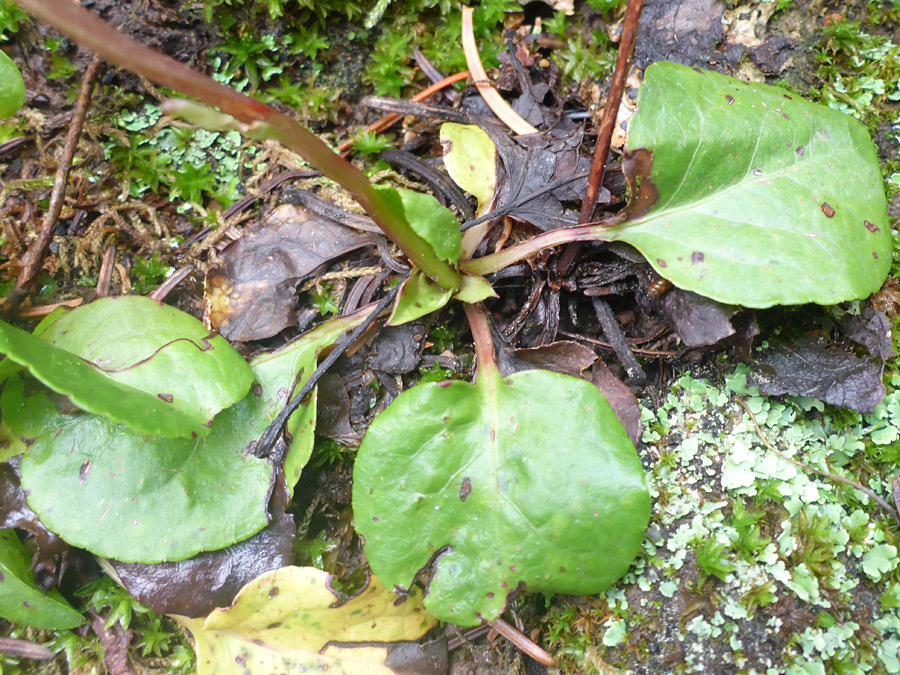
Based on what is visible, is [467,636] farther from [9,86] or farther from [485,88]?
[9,86]

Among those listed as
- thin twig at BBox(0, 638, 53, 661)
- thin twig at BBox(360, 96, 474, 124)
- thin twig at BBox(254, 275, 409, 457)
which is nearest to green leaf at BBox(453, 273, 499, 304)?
thin twig at BBox(254, 275, 409, 457)

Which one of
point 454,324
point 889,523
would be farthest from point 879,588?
point 454,324

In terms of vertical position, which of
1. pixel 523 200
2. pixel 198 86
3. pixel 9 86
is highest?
pixel 198 86

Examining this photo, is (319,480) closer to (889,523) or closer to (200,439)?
(200,439)

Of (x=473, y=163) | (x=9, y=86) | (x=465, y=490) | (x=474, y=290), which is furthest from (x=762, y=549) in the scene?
(x=9, y=86)

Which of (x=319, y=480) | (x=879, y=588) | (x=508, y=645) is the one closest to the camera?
(x=879, y=588)

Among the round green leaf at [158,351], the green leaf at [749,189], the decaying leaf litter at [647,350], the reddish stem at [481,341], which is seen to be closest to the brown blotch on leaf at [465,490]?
the reddish stem at [481,341]

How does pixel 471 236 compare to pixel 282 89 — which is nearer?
pixel 471 236

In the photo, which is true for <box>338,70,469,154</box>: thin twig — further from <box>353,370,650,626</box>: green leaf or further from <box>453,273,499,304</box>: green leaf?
<box>353,370,650,626</box>: green leaf

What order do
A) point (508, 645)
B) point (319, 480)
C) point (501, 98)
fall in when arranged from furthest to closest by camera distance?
1. point (501, 98)
2. point (319, 480)
3. point (508, 645)
